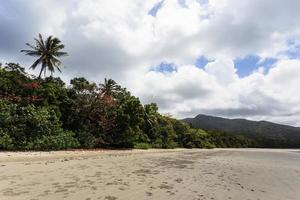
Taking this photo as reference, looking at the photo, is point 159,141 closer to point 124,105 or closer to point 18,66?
point 124,105

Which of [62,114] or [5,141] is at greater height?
[62,114]

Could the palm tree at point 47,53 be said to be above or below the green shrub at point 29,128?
above

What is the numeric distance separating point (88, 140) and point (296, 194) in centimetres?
2359

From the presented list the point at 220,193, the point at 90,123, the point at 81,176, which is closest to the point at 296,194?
the point at 220,193

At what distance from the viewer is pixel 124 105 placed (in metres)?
37.1

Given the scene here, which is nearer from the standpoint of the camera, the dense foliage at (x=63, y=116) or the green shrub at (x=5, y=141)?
the green shrub at (x=5, y=141)

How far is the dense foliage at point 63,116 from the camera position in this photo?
24.1 metres

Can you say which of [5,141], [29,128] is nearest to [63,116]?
[29,128]

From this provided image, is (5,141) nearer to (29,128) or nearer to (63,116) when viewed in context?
(29,128)

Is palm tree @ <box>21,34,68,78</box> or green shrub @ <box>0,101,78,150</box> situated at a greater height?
palm tree @ <box>21,34,68,78</box>

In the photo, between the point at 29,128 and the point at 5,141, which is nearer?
the point at 5,141

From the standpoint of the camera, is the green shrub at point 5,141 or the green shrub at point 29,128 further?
the green shrub at point 29,128

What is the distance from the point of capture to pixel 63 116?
105ft

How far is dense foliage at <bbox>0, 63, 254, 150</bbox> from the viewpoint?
2412cm
